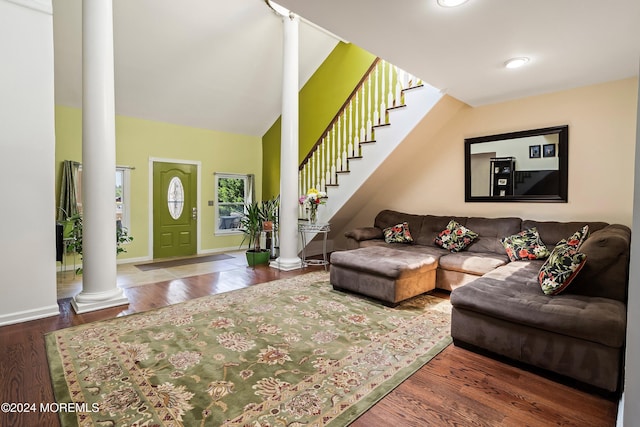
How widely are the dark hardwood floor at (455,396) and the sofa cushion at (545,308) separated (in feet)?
1.15

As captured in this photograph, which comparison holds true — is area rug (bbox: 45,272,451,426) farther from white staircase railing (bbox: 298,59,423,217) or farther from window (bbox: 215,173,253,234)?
window (bbox: 215,173,253,234)

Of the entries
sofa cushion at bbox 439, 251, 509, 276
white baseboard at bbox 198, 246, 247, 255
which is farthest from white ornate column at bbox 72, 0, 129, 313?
sofa cushion at bbox 439, 251, 509, 276

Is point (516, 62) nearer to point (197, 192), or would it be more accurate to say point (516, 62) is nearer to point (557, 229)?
point (557, 229)

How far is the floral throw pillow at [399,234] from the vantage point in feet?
15.6

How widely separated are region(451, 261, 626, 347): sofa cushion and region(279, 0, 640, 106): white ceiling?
1.94 meters

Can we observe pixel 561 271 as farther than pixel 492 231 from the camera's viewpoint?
No

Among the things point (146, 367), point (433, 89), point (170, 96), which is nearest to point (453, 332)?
point (146, 367)

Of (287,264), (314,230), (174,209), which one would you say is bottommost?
(287,264)

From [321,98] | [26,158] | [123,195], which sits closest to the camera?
[26,158]

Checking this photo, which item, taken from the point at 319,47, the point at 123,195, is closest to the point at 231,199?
the point at 123,195

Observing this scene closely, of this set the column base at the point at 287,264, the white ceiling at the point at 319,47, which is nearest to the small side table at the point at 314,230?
the column base at the point at 287,264

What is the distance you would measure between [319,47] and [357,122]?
8.05 feet

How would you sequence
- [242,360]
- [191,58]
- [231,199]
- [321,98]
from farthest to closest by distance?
1. [231,199]
2. [321,98]
3. [191,58]
4. [242,360]

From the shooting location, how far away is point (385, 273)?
129 inches
